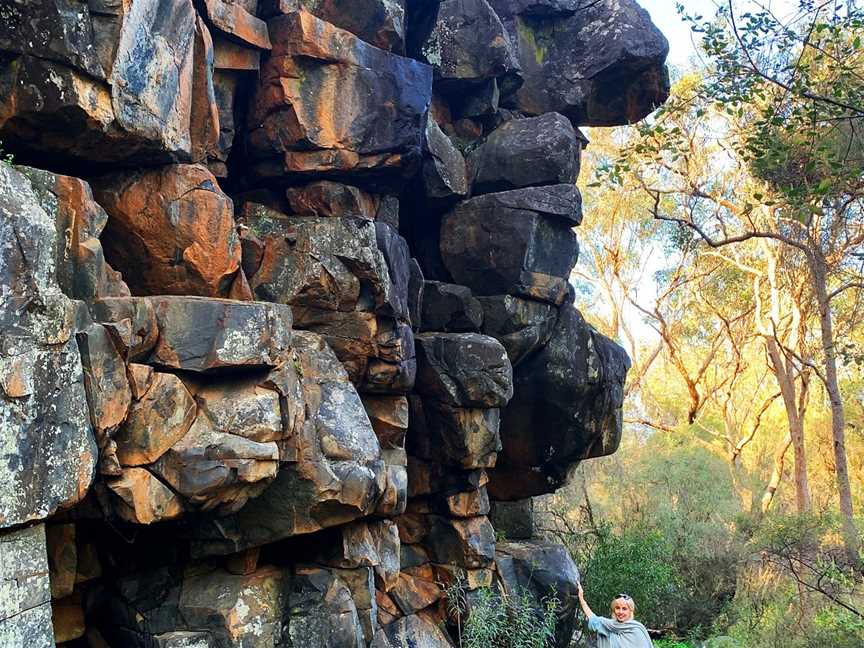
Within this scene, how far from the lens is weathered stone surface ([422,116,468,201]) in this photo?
497 inches

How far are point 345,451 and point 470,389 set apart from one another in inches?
134

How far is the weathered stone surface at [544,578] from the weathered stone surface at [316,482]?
16.8ft

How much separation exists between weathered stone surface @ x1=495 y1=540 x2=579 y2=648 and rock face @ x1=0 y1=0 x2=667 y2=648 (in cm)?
5

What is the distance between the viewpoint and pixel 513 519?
50.2 feet

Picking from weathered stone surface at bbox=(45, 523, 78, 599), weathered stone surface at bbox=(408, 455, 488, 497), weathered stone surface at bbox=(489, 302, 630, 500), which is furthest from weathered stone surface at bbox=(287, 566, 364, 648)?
weathered stone surface at bbox=(489, 302, 630, 500)

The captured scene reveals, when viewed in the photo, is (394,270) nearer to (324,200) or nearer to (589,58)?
(324,200)

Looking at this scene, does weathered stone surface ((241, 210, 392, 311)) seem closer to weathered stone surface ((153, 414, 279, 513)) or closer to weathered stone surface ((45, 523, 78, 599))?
weathered stone surface ((153, 414, 279, 513))

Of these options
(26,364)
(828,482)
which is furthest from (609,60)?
(828,482)

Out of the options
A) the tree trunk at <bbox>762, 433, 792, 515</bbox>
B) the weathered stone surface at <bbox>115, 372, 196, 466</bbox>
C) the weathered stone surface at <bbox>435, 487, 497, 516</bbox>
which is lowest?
the tree trunk at <bbox>762, 433, 792, 515</bbox>

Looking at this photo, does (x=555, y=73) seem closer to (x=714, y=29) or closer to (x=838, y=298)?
(x=714, y=29)

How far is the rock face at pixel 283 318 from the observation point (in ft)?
22.6

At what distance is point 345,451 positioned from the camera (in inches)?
347

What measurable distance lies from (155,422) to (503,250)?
7.37 metres

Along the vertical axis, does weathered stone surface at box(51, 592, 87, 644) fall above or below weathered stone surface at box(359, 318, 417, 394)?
below
